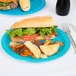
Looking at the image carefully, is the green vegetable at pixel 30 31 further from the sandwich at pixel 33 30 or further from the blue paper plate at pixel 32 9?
the blue paper plate at pixel 32 9

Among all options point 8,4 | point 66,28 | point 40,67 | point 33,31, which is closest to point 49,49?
point 40,67

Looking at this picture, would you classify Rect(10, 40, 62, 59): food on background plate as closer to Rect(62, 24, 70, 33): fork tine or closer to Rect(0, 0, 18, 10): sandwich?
Rect(62, 24, 70, 33): fork tine

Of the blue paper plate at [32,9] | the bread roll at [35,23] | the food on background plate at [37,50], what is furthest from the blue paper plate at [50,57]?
the blue paper plate at [32,9]

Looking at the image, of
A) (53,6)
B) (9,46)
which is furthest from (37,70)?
(53,6)

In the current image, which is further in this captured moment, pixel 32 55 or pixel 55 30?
pixel 55 30

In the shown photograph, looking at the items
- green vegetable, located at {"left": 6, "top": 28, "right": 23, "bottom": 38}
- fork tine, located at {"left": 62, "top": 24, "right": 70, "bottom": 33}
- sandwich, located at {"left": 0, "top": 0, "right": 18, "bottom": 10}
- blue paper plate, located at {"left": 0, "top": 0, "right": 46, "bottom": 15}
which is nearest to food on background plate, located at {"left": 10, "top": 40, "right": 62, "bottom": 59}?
green vegetable, located at {"left": 6, "top": 28, "right": 23, "bottom": 38}

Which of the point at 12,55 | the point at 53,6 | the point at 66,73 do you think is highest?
the point at 53,6

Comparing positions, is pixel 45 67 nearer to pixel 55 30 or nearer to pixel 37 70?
pixel 37 70

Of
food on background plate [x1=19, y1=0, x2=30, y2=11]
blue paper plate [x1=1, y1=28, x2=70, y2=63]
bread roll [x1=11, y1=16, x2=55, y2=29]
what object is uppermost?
food on background plate [x1=19, y1=0, x2=30, y2=11]
